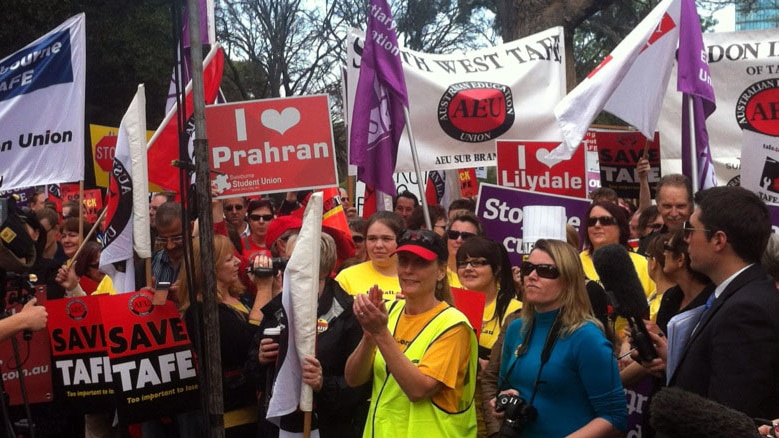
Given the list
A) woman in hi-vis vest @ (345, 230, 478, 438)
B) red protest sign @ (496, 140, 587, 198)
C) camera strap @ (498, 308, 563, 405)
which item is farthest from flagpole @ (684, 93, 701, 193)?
woman in hi-vis vest @ (345, 230, 478, 438)

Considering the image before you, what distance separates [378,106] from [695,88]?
247 centimetres

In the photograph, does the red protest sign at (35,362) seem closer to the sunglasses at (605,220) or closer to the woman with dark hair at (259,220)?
the woman with dark hair at (259,220)

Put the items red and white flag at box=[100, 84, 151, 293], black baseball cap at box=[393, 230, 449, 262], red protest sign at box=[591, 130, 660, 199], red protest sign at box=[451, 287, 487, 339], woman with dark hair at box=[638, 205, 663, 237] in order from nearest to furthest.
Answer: black baseball cap at box=[393, 230, 449, 262], red protest sign at box=[451, 287, 487, 339], red and white flag at box=[100, 84, 151, 293], woman with dark hair at box=[638, 205, 663, 237], red protest sign at box=[591, 130, 660, 199]

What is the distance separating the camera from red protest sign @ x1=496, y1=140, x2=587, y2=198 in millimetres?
8641

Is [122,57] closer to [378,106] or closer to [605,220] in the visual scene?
[378,106]

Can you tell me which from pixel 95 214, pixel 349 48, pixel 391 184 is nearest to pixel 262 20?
pixel 95 214

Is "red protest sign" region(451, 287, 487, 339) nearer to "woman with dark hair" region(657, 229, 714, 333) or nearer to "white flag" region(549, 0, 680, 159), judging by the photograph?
"woman with dark hair" region(657, 229, 714, 333)

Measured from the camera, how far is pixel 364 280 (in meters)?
6.31

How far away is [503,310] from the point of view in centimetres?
574

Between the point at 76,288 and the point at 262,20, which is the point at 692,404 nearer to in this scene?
the point at 76,288

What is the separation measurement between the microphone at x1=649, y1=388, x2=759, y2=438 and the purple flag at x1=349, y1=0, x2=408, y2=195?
6.37 meters

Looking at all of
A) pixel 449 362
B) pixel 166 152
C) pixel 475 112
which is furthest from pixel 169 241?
pixel 475 112

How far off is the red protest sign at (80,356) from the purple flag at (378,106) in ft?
9.20

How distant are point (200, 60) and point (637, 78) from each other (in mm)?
3948
